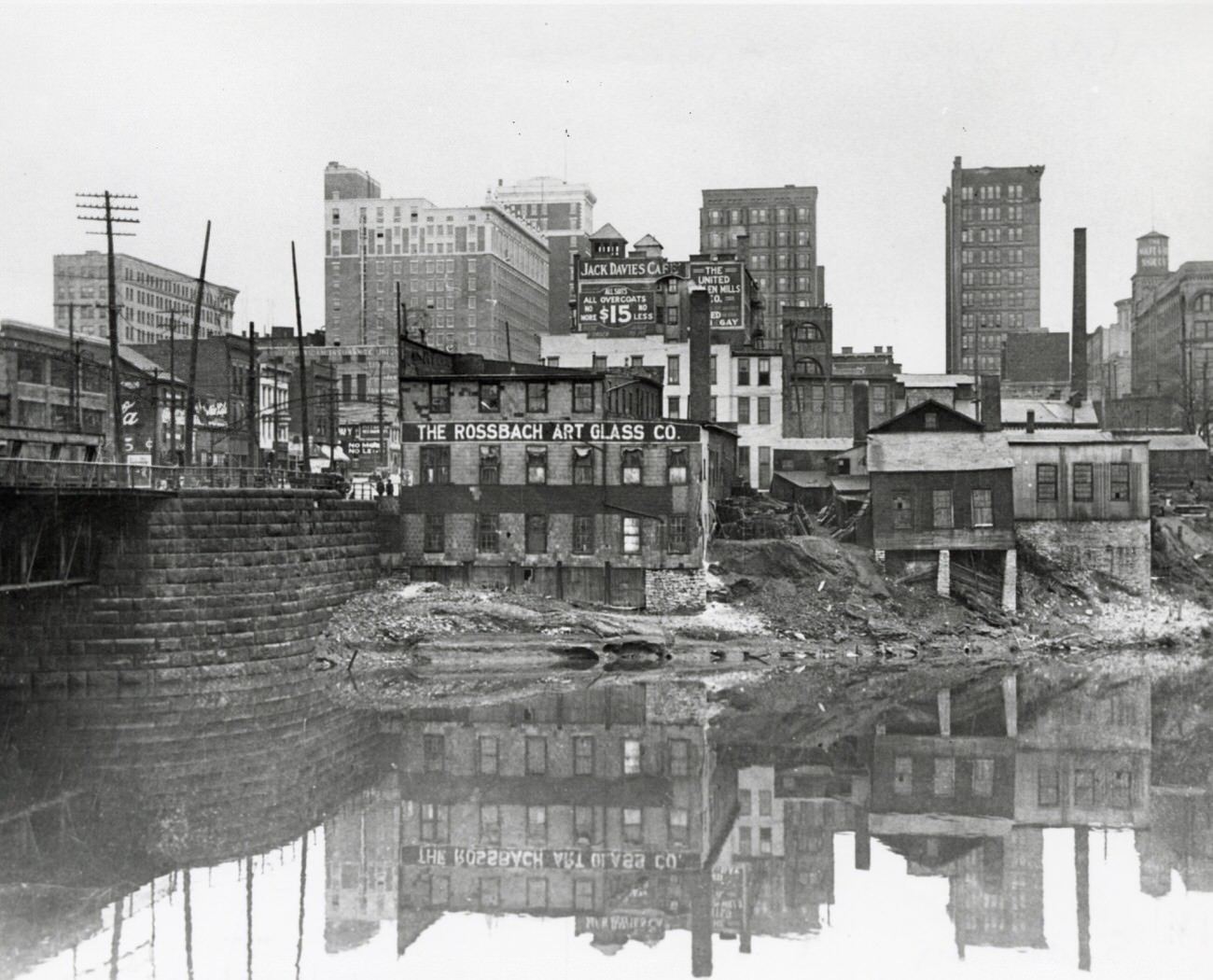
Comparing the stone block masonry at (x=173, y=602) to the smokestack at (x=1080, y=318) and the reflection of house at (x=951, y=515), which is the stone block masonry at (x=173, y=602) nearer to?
the reflection of house at (x=951, y=515)

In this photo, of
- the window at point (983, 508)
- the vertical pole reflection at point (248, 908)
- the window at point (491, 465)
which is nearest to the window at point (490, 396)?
the window at point (491, 465)

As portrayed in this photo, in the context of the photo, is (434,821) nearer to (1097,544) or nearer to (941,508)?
(941,508)

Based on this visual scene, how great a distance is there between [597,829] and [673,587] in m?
27.0

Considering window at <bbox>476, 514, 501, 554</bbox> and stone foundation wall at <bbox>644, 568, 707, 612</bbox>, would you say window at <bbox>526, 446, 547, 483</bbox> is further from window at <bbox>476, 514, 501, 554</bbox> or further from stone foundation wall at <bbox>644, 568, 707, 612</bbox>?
stone foundation wall at <bbox>644, 568, 707, 612</bbox>

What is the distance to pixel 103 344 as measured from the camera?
9450cm

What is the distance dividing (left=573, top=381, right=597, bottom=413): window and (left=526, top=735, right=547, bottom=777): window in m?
21.7

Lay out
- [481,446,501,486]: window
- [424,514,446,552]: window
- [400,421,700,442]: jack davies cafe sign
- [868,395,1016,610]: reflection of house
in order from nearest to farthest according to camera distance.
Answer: [400,421,700,442]: jack davies cafe sign
[481,446,501,486]: window
[424,514,446,552]: window
[868,395,1016,610]: reflection of house

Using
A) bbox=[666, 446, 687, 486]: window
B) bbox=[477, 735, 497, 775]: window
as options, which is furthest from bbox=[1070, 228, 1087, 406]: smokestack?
bbox=[477, 735, 497, 775]: window

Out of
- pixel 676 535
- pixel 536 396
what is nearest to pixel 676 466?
pixel 676 535

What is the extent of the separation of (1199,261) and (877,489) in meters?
93.1

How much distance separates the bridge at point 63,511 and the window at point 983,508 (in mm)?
31637

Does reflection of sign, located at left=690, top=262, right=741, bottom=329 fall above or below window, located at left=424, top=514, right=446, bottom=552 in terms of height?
above

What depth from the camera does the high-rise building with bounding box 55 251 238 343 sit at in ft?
529

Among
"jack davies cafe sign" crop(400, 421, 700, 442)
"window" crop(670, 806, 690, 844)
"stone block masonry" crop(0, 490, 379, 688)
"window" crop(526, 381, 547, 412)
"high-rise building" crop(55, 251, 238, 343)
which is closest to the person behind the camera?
"window" crop(670, 806, 690, 844)
